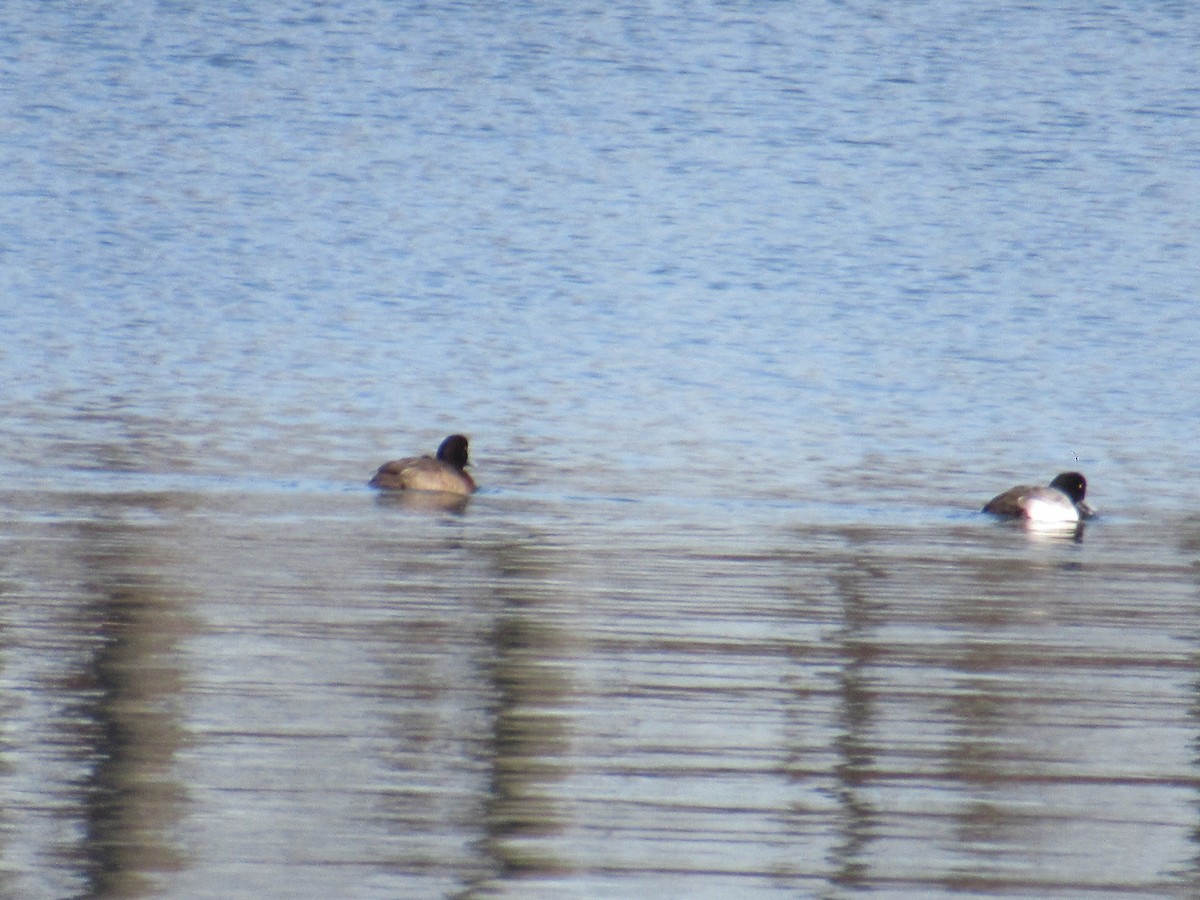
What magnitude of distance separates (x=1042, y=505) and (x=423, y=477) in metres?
4.26

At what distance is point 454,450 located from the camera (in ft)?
61.8

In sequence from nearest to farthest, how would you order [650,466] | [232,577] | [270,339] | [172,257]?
[232,577]
[650,466]
[270,339]
[172,257]

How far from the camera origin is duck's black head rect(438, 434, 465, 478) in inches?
739

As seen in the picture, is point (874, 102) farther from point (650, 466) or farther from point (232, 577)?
point (232, 577)

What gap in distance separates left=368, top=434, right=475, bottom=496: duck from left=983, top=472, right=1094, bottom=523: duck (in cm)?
373

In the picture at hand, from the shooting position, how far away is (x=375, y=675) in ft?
31.5

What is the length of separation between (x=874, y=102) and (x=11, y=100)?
830 inches

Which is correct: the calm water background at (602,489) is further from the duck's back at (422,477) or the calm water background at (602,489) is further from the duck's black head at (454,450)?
the duck's black head at (454,450)

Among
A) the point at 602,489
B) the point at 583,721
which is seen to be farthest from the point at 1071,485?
the point at 583,721

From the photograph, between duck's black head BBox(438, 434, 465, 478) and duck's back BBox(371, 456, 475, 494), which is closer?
duck's back BBox(371, 456, 475, 494)

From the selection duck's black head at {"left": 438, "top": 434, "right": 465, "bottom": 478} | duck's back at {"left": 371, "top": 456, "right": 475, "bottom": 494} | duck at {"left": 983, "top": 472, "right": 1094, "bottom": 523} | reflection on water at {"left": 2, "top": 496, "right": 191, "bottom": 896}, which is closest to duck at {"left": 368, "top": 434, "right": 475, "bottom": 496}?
duck's back at {"left": 371, "top": 456, "right": 475, "bottom": 494}

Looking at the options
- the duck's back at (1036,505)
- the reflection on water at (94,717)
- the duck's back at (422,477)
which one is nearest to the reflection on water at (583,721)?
the reflection on water at (94,717)

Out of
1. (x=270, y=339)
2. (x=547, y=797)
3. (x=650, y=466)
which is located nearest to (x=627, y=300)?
(x=270, y=339)

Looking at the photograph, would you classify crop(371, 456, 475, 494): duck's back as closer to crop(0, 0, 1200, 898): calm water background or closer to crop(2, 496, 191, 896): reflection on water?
crop(0, 0, 1200, 898): calm water background
